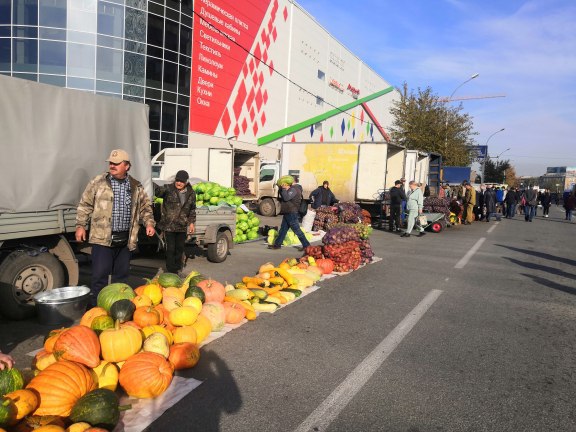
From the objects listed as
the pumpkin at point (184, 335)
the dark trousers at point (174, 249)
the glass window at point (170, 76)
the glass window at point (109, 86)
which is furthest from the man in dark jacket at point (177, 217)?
the glass window at point (170, 76)

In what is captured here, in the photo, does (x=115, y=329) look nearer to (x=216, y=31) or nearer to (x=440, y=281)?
(x=440, y=281)

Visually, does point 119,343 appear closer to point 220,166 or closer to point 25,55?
point 220,166

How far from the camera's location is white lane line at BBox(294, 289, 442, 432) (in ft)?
10.5

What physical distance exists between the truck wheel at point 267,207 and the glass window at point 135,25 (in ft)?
46.5

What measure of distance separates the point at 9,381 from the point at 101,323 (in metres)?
1.18

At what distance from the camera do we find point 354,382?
3.85 meters

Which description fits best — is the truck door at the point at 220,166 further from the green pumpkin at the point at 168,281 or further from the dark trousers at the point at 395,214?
the green pumpkin at the point at 168,281

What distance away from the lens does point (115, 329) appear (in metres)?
3.85

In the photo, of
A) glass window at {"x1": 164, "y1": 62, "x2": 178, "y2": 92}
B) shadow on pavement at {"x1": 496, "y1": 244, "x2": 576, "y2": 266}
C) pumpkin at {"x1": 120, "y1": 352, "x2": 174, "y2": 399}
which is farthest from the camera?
glass window at {"x1": 164, "y1": 62, "x2": 178, "y2": 92}

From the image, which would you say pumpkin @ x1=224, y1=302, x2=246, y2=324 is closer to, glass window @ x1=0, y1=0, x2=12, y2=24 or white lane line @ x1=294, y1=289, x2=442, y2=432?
white lane line @ x1=294, y1=289, x2=442, y2=432

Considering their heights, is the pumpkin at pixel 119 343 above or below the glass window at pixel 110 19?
below

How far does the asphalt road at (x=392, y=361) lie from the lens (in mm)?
3293

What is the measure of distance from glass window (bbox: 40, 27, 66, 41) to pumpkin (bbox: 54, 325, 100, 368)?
26186 mm

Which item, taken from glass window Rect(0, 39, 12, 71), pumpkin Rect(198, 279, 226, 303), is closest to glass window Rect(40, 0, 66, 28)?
glass window Rect(0, 39, 12, 71)
